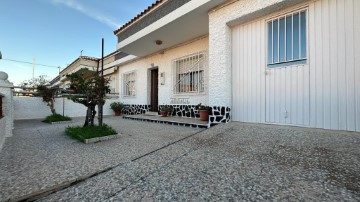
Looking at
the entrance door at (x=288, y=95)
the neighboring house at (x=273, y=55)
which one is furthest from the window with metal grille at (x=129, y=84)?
the entrance door at (x=288, y=95)

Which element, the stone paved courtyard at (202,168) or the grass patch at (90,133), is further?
the grass patch at (90,133)

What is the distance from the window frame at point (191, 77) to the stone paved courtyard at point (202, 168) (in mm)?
4072

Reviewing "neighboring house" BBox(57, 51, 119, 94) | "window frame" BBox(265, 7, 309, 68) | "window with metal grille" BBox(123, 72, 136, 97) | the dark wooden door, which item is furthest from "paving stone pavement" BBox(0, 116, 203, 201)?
"neighboring house" BBox(57, 51, 119, 94)

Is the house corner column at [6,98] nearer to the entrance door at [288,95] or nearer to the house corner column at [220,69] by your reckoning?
the house corner column at [220,69]

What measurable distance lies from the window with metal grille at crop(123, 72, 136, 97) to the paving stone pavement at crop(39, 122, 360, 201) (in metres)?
9.44

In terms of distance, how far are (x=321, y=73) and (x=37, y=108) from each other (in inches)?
502

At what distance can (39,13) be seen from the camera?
11.2 metres

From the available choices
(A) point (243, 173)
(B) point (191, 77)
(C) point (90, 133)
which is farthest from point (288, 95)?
(C) point (90, 133)

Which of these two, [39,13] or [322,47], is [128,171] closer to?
[322,47]

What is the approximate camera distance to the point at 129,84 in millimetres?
12867

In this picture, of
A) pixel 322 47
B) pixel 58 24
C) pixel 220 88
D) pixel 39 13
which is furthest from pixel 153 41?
pixel 58 24

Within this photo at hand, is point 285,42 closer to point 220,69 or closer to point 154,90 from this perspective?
point 220,69

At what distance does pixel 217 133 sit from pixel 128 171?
255 cm

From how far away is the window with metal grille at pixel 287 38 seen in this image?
445cm
